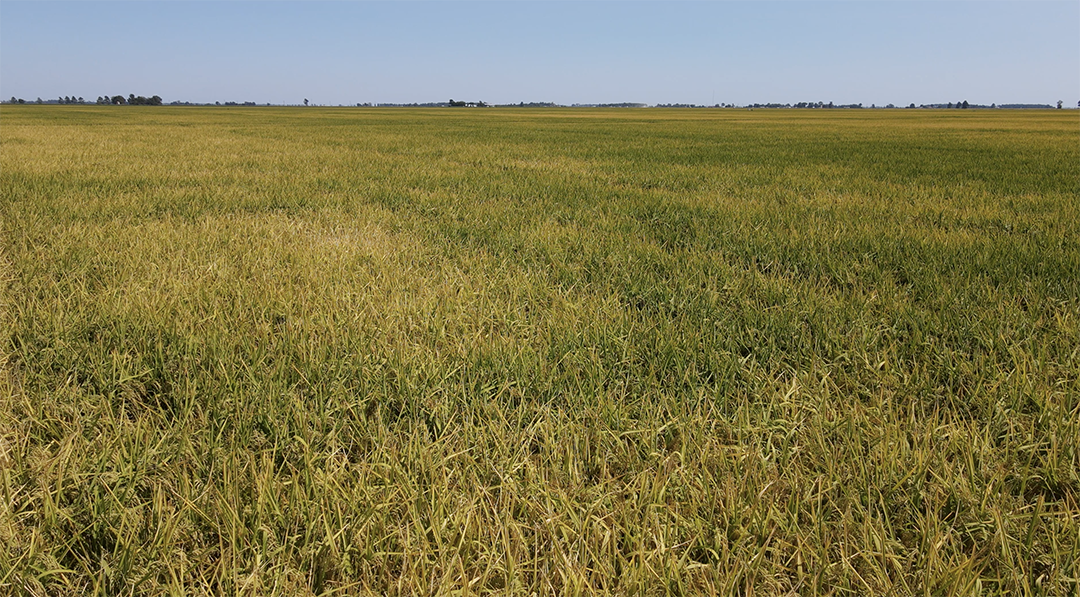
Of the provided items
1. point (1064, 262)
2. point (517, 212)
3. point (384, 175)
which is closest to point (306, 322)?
point (517, 212)

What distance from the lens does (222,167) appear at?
9992mm

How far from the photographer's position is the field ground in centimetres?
123

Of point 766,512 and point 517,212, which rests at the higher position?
point 517,212

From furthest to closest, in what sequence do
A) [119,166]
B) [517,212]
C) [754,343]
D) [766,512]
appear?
[119,166], [517,212], [754,343], [766,512]

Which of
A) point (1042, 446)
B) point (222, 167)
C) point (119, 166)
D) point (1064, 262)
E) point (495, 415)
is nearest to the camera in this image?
point (1042, 446)

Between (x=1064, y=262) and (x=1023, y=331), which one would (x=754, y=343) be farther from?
(x=1064, y=262)

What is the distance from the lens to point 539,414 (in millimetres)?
1864

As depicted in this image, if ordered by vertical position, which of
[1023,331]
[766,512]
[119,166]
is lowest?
[766,512]

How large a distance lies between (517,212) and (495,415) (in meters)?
4.18

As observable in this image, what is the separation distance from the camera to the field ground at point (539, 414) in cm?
123

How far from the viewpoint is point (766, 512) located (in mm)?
1383

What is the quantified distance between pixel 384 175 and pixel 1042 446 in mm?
8885

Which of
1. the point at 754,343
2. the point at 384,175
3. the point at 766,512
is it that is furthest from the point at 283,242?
the point at 384,175

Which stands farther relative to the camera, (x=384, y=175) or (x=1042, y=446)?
(x=384, y=175)
